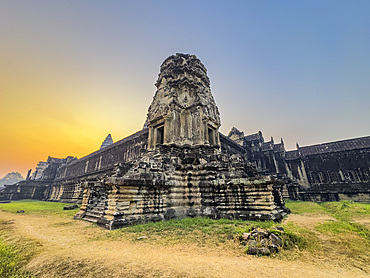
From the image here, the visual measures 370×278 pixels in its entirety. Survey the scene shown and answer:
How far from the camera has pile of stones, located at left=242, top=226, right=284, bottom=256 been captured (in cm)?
382

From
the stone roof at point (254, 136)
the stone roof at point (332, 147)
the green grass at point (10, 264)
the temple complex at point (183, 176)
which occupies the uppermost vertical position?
the stone roof at point (254, 136)

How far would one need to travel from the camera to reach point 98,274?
3.00m

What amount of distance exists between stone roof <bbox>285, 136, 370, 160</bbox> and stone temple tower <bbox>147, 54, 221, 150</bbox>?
26.3 m

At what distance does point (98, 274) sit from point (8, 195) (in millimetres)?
43133

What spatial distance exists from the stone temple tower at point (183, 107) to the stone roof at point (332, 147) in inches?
1034

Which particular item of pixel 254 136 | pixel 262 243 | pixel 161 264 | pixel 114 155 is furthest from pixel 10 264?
pixel 254 136

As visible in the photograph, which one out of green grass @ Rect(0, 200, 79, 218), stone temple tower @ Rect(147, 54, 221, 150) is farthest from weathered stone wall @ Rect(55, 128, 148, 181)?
green grass @ Rect(0, 200, 79, 218)

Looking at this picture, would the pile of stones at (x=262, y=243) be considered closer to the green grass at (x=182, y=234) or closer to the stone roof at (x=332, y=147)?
the green grass at (x=182, y=234)

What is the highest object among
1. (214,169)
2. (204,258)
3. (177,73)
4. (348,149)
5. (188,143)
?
(177,73)

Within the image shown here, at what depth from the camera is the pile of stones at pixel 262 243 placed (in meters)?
3.82

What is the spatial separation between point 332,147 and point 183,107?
104ft

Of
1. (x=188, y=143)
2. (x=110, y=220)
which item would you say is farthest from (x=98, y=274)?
(x=188, y=143)

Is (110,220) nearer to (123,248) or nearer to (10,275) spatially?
(123,248)

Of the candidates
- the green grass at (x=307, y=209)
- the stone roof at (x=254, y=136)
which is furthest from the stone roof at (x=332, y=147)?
the green grass at (x=307, y=209)
